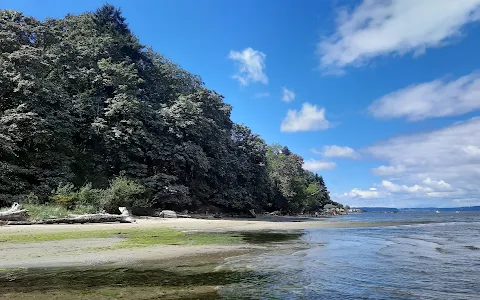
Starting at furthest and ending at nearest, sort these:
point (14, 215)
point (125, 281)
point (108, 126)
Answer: point (108, 126)
point (14, 215)
point (125, 281)

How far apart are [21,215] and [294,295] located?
1733 centimetres

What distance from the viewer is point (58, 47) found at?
36.6 metres

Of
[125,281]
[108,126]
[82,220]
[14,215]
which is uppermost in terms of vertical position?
[108,126]

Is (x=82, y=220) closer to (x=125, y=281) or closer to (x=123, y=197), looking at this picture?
(x=123, y=197)

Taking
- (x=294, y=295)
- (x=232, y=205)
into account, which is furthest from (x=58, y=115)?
(x=294, y=295)

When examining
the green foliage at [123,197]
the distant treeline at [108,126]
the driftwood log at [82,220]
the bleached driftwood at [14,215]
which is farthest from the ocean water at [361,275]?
the distant treeline at [108,126]

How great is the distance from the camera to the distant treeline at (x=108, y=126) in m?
28.5

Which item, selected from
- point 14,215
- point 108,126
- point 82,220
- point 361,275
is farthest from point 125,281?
point 108,126

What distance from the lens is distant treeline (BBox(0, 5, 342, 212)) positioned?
A: 2847cm

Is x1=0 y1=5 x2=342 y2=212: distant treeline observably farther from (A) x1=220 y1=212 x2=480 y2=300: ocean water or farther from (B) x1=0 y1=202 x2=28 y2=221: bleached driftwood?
(A) x1=220 y1=212 x2=480 y2=300: ocean water

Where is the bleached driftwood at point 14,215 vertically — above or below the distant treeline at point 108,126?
below

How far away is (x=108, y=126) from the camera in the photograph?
35031 mm

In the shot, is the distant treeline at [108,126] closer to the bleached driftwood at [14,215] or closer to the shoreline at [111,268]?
the bleached driftwood at [14,215]

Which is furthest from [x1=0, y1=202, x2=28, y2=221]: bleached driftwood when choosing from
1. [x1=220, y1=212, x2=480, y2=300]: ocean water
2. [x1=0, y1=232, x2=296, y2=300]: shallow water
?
[x1=220, y1=212, x2=480, y2=300]: ocean water
